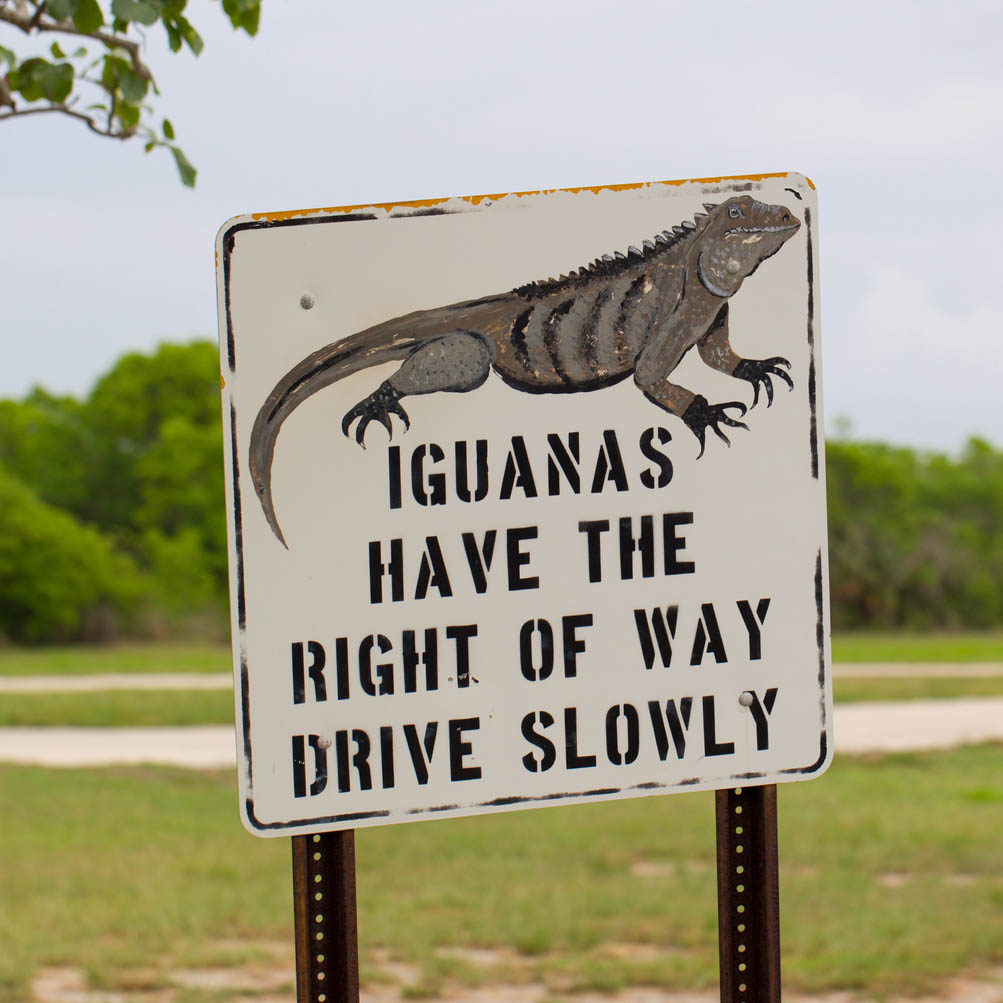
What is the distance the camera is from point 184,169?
2.61 metres

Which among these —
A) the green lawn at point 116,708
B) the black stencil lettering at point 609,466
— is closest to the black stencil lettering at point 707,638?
the black stencil lettering at point 609,466

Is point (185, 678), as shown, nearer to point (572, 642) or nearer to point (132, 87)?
point (132, 87)

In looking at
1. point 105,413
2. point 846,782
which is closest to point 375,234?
point 846,782

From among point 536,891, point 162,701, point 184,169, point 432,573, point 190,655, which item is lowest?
point 190,655

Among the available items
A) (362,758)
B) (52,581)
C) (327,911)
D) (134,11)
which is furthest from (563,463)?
(52,581)

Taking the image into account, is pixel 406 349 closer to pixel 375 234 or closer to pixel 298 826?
pixel 375 234

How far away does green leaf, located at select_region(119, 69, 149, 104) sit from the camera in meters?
2.47

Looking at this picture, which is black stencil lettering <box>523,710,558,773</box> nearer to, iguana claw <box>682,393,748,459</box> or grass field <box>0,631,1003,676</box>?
iguana claw <box>682,393,748,459</box>

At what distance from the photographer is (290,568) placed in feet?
5.74

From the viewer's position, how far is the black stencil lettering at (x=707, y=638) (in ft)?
6.12

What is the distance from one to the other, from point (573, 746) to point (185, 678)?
18174 millimetres

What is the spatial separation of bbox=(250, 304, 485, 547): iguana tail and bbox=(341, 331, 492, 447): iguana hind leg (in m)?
0.02

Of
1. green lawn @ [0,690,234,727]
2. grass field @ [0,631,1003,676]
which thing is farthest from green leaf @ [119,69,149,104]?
grass field @ [0,631,1003,676]

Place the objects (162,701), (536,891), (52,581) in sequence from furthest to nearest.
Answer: (52,581)
(162,701)
(536,891)
